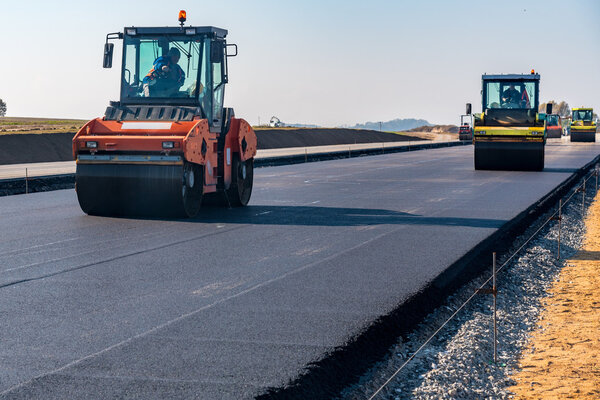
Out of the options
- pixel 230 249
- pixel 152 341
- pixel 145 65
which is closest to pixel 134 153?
pixel 145 65

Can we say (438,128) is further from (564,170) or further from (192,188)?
(192,188)

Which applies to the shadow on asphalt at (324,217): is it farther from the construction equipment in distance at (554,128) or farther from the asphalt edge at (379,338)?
Answer: the construction equipment in distance at (554,128)

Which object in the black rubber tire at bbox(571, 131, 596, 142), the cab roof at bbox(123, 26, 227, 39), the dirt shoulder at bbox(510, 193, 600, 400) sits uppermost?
the cab roof at bbox(123, 26, 227, 39)

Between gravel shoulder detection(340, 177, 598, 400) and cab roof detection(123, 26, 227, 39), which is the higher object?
cab roof detection(123, 26, 227, 39)

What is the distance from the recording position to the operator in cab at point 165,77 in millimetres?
14500

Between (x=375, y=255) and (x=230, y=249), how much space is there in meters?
1.91

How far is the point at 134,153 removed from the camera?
1364 cm

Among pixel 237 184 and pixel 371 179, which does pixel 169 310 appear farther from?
pixel 371 179

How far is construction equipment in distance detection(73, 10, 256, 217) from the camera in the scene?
13539mm

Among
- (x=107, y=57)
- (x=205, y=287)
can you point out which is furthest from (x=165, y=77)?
(x=205, y=287)

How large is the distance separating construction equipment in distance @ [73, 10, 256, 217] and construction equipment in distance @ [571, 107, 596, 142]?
180 ft

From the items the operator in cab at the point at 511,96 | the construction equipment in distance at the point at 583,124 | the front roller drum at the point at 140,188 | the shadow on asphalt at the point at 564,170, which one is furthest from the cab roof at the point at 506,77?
the construction equipment in distance at the point at 583,124

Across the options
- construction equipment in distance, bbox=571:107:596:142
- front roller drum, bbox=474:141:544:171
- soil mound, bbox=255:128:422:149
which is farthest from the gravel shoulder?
soil mound, bbox=255:128:422:149

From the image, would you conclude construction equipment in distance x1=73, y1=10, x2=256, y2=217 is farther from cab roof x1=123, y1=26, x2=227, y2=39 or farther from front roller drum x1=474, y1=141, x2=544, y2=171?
front roller drum x1=474, y1=141, x2=544, y2=171
